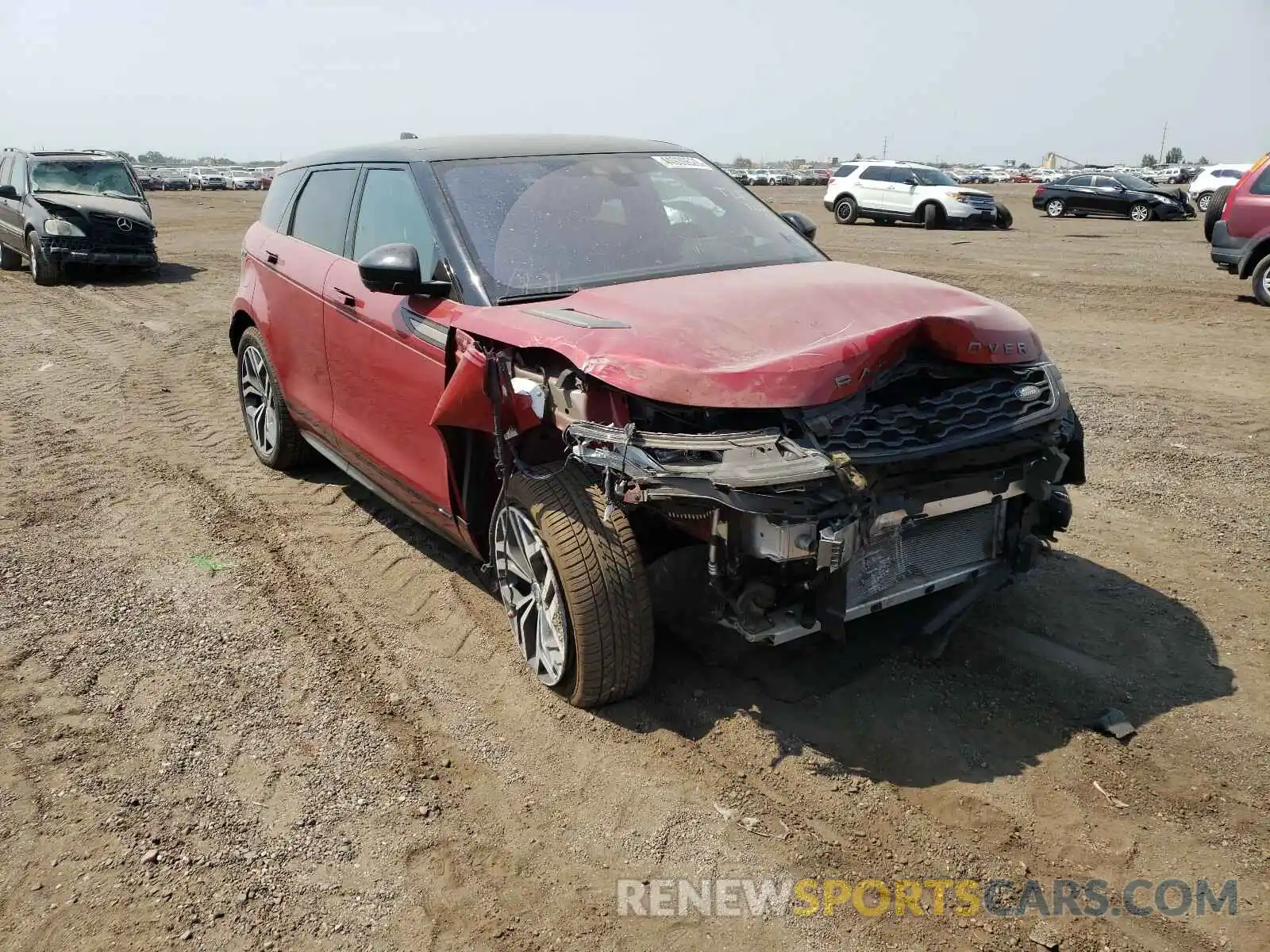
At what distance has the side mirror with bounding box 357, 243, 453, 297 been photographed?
387 centimetres

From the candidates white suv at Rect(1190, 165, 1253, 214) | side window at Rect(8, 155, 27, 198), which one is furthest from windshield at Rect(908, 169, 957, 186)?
side window at Rect(8, 155, 27, 198)

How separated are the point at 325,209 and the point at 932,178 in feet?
73.6

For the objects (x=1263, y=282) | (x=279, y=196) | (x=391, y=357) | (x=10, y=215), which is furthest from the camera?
(x=10, y=215)

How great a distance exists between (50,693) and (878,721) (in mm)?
3074

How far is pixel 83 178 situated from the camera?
54.4 feet

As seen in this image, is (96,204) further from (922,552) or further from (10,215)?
(922,552)

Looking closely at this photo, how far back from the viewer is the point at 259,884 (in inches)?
113

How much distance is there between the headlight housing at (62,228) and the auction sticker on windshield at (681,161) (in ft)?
44.0

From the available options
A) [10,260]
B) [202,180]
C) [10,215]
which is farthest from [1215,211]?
[202,180]

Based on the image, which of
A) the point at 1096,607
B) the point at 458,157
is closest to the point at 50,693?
the point at 458,157

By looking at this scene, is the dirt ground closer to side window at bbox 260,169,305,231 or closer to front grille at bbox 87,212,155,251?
side window at bbox 260,169,305,231

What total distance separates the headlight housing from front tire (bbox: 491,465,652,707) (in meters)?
14.4

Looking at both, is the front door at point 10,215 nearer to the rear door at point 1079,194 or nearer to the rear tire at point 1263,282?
the rear tire at point 1263,282

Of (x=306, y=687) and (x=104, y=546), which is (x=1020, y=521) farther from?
(x=104, y=546)
